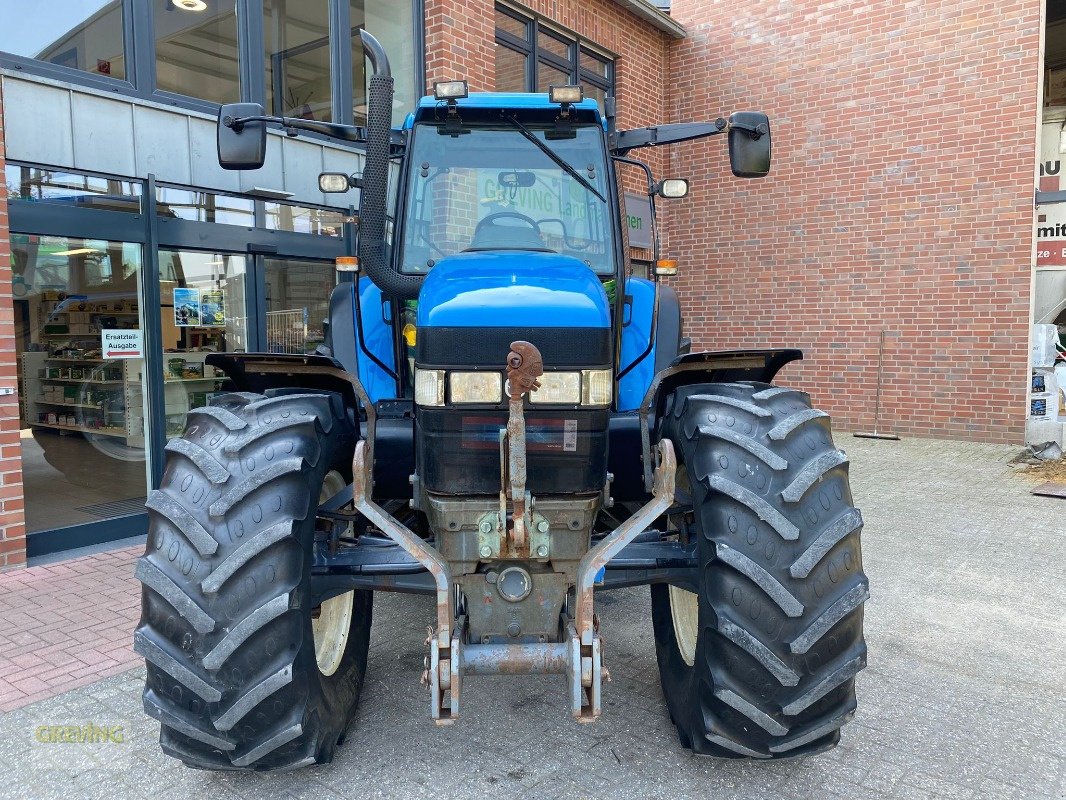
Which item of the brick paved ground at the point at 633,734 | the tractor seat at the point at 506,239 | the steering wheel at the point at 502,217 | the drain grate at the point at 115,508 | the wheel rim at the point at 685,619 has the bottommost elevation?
the brick paved ground at the point at 633,734

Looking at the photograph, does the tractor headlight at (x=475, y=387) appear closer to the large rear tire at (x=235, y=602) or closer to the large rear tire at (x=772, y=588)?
the large rear tire at (x=235, y=602)

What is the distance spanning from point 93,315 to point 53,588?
206 cm

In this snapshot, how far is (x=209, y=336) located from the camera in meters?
6.64

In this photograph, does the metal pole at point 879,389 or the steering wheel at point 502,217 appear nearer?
the steering wheel at point 502,217

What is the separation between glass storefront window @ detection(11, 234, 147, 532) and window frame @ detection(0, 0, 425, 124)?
1114 millimetres

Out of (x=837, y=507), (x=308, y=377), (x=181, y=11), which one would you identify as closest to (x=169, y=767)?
(x=308, y=377)

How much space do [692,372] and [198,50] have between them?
205 inches

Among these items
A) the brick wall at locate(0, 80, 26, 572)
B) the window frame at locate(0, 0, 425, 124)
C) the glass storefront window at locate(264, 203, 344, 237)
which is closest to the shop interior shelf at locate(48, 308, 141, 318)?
the brick wall at locate(0, 80, 26, 572)

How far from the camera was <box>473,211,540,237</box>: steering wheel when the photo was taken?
3.43 metres

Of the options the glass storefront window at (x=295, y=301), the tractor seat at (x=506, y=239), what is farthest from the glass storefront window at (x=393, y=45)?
the tractor seat at (x=506, y=239)

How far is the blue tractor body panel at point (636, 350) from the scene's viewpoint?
3701 mm

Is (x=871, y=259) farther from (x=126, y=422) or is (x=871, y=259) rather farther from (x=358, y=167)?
(x=126, y=422)

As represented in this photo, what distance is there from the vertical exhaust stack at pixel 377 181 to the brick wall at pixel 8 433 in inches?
116

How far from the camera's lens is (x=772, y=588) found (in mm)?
2363
